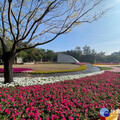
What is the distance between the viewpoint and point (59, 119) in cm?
164

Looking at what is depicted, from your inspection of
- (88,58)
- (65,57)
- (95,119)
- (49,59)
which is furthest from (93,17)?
(88,58)

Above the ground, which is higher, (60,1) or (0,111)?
(60,1)

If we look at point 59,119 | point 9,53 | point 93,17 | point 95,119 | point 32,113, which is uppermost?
point 93,17

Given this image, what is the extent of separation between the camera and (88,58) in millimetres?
52031

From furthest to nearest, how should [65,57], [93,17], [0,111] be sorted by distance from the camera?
[65,57], [93,17], [0,111]

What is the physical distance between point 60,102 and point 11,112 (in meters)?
1.09

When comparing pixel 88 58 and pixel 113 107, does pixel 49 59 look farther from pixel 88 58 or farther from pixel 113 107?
pixel 113 107

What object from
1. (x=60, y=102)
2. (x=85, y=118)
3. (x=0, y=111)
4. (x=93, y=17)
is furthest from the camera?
(x=93, y=17)

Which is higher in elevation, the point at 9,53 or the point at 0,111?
the point at 9,53

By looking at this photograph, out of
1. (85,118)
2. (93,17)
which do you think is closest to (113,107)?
(85,118)

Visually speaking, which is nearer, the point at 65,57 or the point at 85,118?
the point at 85,118

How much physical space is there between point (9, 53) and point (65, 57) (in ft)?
104

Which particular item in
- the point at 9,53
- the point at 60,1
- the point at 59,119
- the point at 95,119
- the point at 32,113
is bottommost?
the point at 95,119

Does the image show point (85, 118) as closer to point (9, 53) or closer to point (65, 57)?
point (9, 53)
